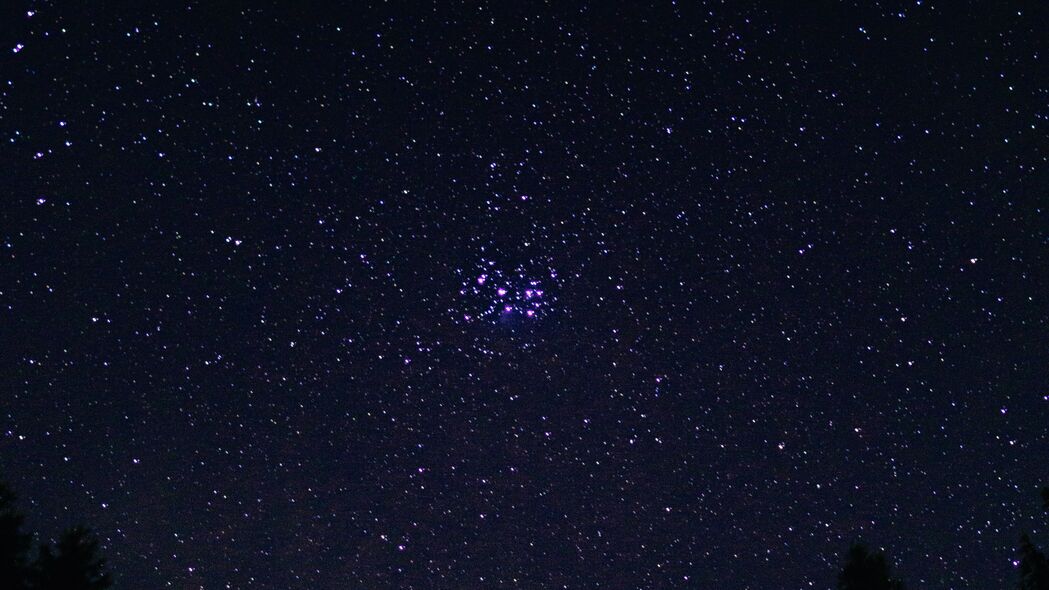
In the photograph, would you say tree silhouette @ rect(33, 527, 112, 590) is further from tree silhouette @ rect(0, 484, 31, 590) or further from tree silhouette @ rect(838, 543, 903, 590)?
tree silhouette @ rect(838, 543, 903, 590)

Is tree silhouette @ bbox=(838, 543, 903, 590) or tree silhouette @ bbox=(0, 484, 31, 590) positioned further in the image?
tree silhouette @ bbox=(838, 543, 903, 590)

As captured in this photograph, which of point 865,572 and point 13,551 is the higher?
point 13,551

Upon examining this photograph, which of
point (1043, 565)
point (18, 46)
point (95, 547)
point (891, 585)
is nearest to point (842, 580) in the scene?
Answer: point (891, 585)

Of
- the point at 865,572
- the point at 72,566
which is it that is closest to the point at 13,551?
the point at 72,566

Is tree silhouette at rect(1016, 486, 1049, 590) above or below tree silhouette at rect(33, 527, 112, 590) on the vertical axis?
below

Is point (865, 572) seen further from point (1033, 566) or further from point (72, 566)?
point (72, 566)

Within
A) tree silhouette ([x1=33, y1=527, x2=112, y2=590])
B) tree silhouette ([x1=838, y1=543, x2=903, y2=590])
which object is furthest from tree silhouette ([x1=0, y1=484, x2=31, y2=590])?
tree silhouette ([x1=838, y1=543, x2=903, y2=590])
